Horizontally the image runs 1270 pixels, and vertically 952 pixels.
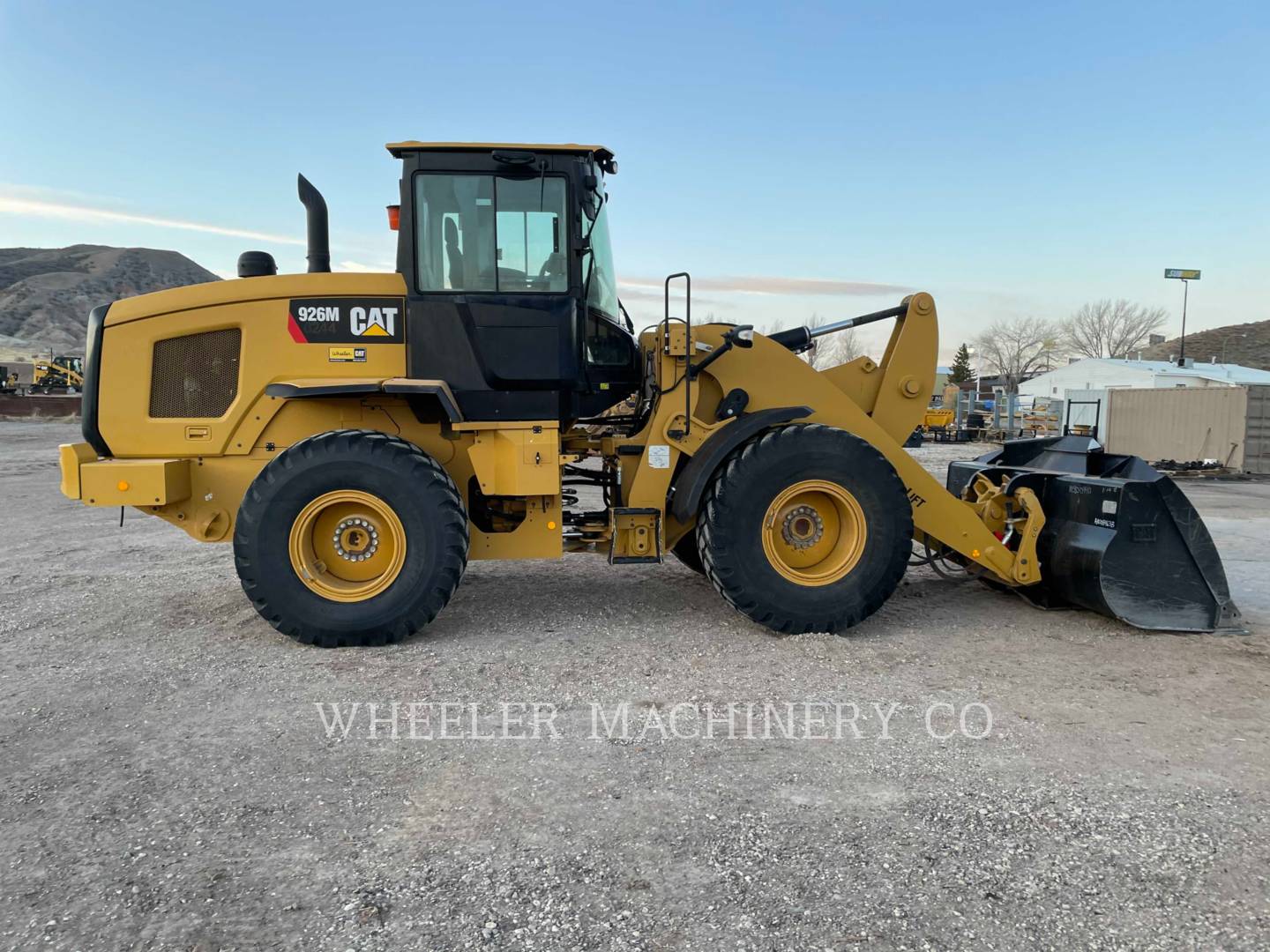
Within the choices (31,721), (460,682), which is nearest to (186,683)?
(31,721)

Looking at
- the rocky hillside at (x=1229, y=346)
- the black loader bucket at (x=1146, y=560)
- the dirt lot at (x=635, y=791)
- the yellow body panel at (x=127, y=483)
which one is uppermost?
the rocky hillside at (x=1229, y=346)

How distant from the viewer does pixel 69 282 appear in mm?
109312

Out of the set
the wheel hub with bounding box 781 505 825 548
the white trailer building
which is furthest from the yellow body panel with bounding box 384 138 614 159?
the white trailer building

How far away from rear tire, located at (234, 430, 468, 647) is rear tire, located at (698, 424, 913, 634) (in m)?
1.62

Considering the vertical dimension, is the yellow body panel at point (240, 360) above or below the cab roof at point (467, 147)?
below

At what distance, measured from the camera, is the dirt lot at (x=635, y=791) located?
2.44 metres

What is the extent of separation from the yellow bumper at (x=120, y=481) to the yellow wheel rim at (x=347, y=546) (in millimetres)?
875

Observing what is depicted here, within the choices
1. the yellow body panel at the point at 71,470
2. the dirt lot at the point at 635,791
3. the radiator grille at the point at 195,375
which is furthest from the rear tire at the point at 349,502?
the yellow body panel at the point at 71,470

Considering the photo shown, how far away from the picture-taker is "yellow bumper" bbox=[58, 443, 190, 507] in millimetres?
4984

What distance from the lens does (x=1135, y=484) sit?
513cm

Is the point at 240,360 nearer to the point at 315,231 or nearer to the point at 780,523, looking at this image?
the point at 315,231

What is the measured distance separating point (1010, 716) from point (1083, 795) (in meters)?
0.76

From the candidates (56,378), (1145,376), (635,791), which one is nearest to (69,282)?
(56,378)

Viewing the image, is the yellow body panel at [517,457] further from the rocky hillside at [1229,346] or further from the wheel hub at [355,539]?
the rocky hillside at [1229,346]
